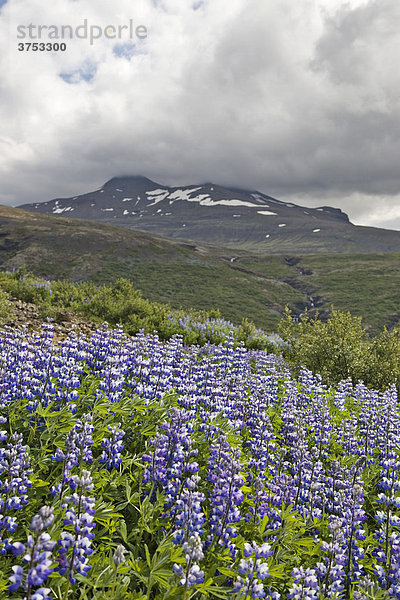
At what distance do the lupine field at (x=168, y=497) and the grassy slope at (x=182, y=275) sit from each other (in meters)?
Result: 49.8

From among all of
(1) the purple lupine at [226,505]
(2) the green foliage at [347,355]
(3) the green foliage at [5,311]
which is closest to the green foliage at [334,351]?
(2) the green foliage at [347,355]

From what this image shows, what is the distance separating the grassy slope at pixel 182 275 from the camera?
216ft

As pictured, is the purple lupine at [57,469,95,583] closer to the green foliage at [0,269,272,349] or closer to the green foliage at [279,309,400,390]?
the green foliage at [279,309,400,390]

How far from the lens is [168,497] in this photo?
3.59m

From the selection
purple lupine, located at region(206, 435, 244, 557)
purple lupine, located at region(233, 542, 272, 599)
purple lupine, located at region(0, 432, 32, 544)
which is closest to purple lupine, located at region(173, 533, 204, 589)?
purple lupine, located at region(233, 542, 272, 599)

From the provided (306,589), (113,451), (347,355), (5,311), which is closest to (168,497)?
(113,451)

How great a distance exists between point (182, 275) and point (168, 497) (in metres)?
74.5

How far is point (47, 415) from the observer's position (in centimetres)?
429

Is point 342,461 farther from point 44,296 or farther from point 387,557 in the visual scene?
point 44,296

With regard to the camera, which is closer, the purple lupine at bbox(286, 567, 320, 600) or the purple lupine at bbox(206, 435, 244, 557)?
the purple lupine at bbox(286, 567, 320, 600)

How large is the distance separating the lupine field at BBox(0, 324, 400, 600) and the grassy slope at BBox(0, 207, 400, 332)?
49.8 meters

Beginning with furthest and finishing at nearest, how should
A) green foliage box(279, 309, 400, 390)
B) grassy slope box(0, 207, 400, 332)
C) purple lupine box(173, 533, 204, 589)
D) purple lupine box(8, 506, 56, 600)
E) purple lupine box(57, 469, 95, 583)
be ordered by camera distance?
grassy slope box(0, 207, 400, 332) → green foliage box(279, 309, 400, 390) → purple lupine box(57, 469, 95, 583) → purple lupine box(173, 533, 204, 589) → purple lupine box(8, 506, 56, 600)

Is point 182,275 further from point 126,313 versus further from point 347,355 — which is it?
point 347,355

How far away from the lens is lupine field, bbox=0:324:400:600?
112 inches
